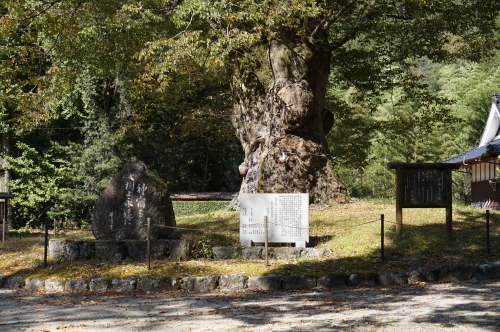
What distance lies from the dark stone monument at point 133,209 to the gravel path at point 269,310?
2852 millimetres

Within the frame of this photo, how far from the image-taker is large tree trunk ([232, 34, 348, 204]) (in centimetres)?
1741

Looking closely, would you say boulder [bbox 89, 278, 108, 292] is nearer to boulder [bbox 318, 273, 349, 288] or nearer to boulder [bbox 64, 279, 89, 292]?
boulder [bbox 64, 279, 89, 292]

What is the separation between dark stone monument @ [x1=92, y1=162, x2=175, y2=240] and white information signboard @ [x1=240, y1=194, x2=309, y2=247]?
200 cm

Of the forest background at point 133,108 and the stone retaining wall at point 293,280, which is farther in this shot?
the forest background at point 133,108

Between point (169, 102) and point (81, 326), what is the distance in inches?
809

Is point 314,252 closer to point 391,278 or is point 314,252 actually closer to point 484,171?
point 391,278

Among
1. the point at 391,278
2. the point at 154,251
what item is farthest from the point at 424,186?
the point at 154,251

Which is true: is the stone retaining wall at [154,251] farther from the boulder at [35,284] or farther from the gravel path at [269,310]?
the gravel path at [269,310]

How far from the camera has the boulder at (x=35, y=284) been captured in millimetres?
11246

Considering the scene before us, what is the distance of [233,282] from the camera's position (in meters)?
10.5

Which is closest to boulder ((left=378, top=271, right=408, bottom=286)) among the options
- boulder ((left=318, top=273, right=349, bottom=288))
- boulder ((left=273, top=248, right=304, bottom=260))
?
boulder ((left=318, top=273, right=349, bottom=288))

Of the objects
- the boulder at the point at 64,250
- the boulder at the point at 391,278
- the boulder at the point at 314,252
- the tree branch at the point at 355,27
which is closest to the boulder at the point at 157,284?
the boulder at the point at 64,250

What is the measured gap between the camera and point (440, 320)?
6961 mm

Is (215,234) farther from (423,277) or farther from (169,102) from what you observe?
(169,102)
